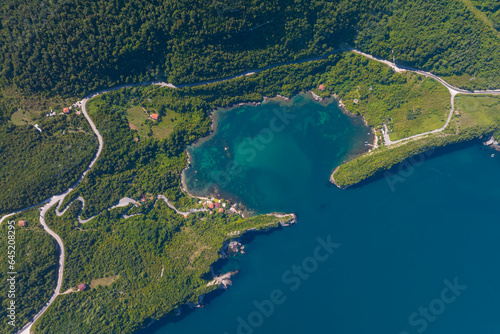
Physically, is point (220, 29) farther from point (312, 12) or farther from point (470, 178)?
point (470, 178)

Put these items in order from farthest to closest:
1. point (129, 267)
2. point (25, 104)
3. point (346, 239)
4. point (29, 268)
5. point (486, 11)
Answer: point (346, 239), point (486, 11), point (129, 267), point (25, 104), point (29, 268)

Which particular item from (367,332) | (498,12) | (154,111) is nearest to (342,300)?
(367,332)

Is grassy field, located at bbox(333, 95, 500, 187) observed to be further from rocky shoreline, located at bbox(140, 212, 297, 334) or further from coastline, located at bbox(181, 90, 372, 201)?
rocky shoreline, located at bbox(140, 212, 297, 334)

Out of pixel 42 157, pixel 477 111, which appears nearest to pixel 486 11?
pixel 477 111

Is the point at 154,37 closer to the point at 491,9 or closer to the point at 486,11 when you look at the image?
the point at 486,11

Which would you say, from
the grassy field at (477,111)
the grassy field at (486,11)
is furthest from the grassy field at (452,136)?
the grassy field at (486,11)

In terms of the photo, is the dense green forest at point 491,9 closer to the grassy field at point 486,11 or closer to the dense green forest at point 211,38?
the grassy field at point 486,11
